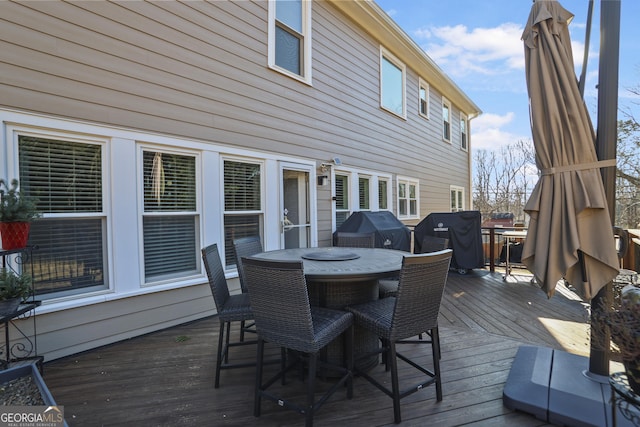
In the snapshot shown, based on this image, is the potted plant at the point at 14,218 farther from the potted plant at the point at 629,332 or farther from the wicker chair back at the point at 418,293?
the potted plant at the point at 629,332

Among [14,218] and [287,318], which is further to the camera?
[14,218]

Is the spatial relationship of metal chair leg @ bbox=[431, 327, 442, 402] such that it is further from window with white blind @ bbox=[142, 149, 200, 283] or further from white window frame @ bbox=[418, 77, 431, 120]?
white window frame @ bbox=[418, 77, 431, 120]

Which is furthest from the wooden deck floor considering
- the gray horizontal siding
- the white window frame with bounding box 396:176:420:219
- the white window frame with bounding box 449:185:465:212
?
the white window frame with bounding box 449:185:465:212

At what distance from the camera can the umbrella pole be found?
6.73ft

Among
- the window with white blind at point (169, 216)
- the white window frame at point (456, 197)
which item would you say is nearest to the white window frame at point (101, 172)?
the window with white blind at point (169, 216)

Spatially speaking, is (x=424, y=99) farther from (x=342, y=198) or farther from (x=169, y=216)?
(x=169, y=216)

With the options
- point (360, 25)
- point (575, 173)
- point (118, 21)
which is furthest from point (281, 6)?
point (575, 173)

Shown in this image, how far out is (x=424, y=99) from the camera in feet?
30.5

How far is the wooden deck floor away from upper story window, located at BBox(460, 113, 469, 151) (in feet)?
31.0

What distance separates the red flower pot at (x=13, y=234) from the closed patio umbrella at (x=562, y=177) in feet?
11.9

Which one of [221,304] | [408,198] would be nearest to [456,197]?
[408,198]

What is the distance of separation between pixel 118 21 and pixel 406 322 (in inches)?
152

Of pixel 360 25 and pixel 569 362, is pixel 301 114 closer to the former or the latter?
pixel 360 25

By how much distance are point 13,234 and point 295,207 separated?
350 cm
